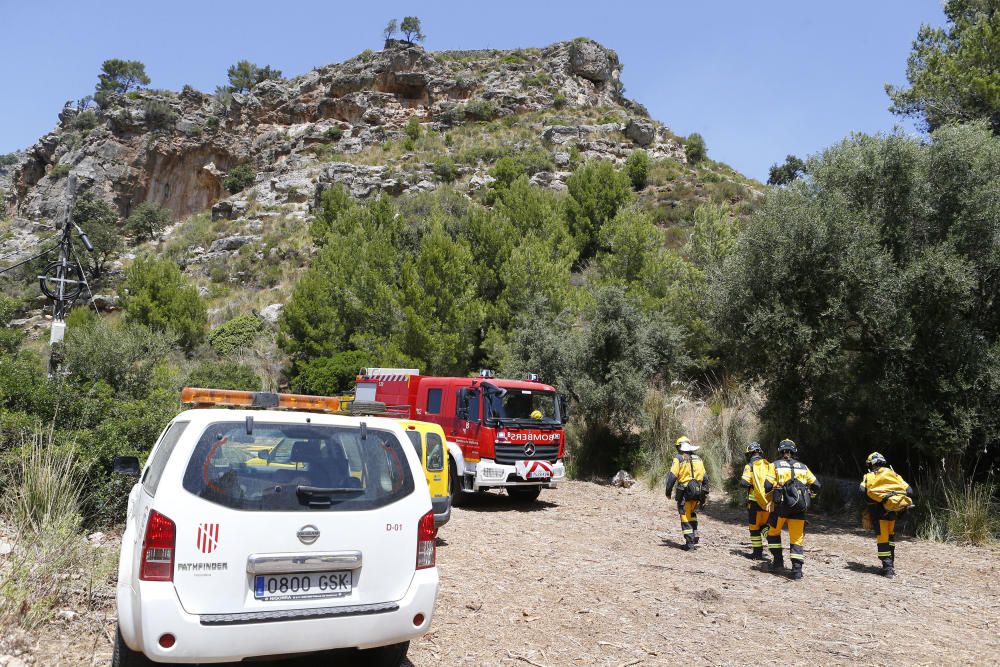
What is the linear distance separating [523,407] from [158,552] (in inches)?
384

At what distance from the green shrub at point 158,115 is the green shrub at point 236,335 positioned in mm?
43300

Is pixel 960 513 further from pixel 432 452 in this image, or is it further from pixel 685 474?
pixel 432 452

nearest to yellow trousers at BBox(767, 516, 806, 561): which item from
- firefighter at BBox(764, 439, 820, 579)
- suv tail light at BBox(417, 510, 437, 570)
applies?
firefighter at BBox(764, 439, 820, 579)

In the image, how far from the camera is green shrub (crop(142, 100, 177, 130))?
67625 mm

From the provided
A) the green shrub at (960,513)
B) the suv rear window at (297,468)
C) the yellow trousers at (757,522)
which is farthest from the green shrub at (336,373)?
the suv rear window at (297,468)

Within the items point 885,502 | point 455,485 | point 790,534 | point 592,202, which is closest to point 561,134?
point 592,202

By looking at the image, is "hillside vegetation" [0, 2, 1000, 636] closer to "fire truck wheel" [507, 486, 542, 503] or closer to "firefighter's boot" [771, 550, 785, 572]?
"fire truck wheel" [507, 486, 542, 503]

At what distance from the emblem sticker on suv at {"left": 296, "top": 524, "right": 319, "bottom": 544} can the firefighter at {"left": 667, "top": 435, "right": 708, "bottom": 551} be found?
648cm

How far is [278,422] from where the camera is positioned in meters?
3.99

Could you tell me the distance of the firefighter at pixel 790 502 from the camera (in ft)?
26.4

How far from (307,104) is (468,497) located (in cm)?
6805

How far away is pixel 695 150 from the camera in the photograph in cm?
5706

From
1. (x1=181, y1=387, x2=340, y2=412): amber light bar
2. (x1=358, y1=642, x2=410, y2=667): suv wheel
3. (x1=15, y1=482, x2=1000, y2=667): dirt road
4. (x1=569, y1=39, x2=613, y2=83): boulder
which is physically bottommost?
(x1=15, y1=482, x2=1000, y2=667): dirt road

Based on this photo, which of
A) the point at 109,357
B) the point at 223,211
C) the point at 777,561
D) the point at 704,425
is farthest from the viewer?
the point at 223,211
